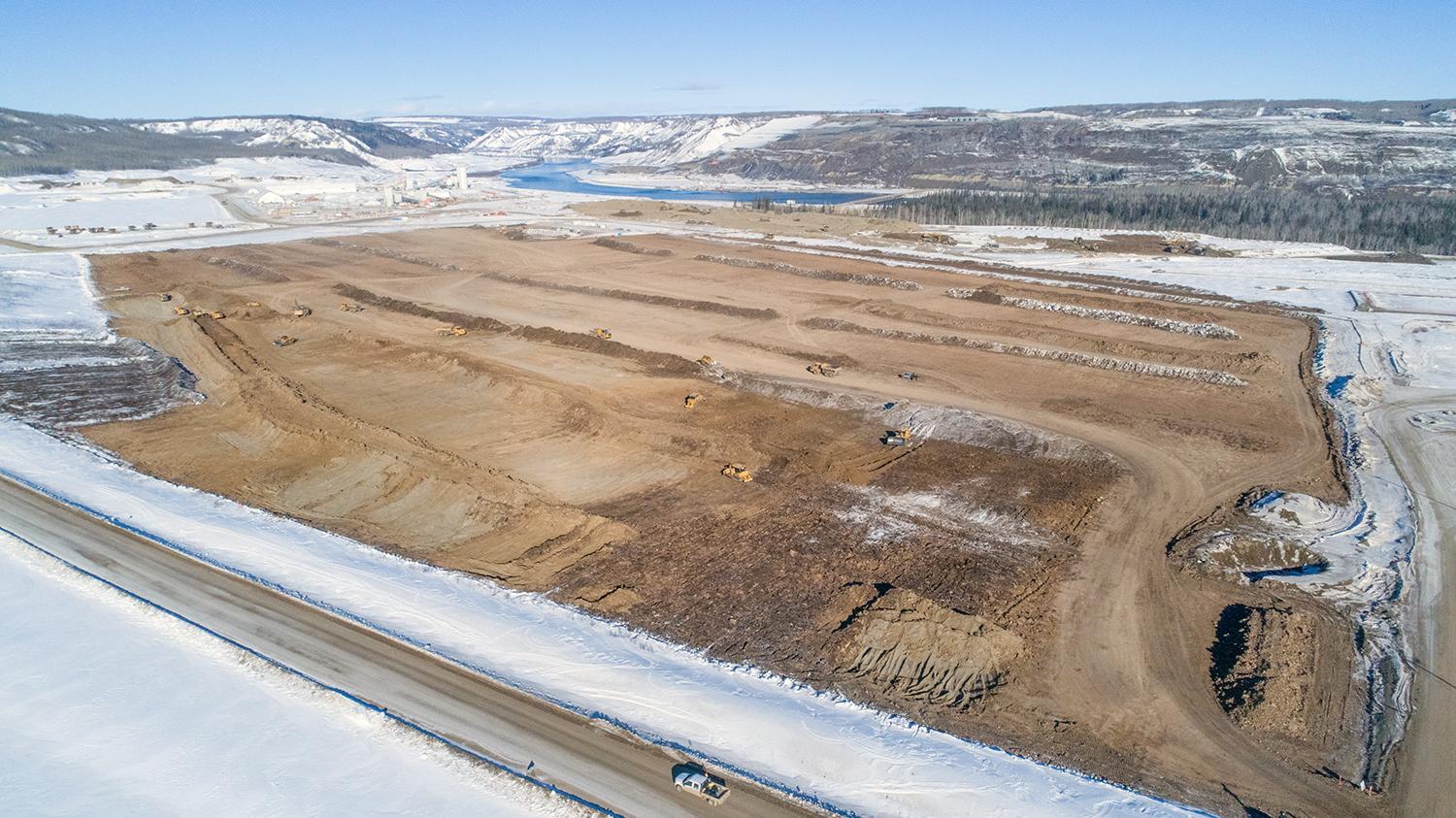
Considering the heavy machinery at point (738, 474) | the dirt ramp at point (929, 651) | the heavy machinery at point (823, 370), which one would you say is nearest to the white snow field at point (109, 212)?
the heavy machinery at point (823, 370)

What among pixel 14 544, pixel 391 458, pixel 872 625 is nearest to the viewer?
pixel 872 625

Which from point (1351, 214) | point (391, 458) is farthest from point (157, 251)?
point (1351, 214)

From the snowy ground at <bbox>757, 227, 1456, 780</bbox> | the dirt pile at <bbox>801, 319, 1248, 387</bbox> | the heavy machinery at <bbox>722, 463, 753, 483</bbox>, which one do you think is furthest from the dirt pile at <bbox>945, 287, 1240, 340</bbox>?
the heavy machinery at <bbox>722, 463, 753, 483</bbox>

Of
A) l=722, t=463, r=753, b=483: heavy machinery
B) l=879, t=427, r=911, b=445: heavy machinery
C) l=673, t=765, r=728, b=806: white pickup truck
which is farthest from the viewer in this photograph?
l=879, t=427, r=911, b=445: heavy machinery

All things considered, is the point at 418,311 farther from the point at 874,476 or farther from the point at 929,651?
the point at 929,651

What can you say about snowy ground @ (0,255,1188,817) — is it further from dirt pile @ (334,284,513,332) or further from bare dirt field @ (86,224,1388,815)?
dirt pile @ (334,284,513,332)

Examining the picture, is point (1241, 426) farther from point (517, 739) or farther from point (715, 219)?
point (715, 219)
